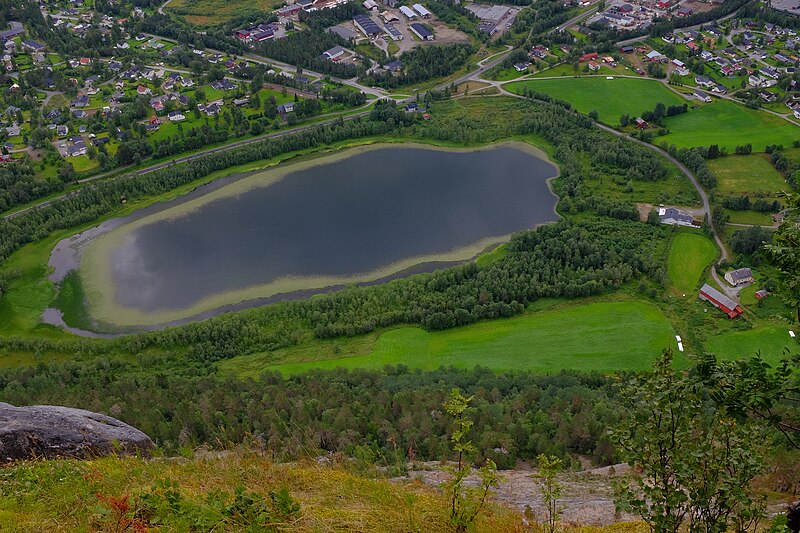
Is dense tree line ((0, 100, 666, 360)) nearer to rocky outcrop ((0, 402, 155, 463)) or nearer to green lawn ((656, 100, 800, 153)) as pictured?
green lawn ((656, 100, 800, 153))

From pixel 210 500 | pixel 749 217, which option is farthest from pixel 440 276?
pixel 210 500

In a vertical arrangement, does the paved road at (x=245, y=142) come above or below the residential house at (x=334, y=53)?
below

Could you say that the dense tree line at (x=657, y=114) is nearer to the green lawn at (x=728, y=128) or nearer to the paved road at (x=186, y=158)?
the green lawn at (x=728, y=128)

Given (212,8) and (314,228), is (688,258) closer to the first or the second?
(314,228)

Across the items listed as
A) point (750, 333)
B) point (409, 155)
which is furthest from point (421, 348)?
point (409, 155)

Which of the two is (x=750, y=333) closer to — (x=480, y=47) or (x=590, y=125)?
(x=590, y=125)

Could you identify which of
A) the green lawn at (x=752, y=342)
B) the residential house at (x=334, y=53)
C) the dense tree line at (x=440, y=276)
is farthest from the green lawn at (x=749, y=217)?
the residential house at (x=334, y=53)
